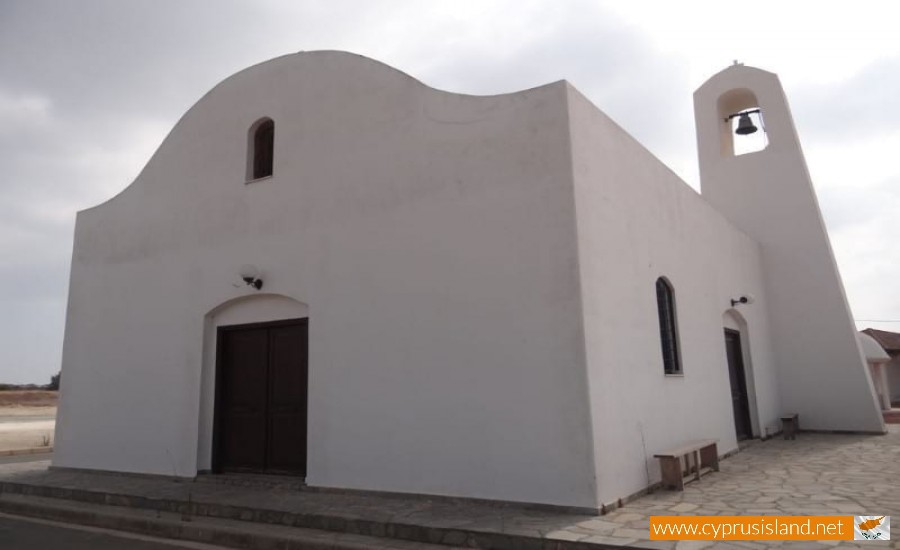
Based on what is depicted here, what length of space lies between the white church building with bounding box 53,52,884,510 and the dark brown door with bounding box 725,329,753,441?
63 mm

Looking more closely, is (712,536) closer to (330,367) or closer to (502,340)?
(502,340)

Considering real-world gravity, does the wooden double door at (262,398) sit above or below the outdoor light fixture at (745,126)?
below

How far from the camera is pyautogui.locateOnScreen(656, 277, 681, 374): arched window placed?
29.1 ft

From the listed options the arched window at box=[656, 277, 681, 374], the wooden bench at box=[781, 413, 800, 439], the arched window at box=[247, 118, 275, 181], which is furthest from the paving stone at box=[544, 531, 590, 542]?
the wooden bench at box=[781, 413, 800, 439]

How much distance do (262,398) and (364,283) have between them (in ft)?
8.23

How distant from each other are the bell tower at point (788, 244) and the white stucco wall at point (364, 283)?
9727mm

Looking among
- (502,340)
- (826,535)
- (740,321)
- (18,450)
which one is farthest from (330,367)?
(18,450)

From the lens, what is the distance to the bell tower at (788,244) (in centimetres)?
1352

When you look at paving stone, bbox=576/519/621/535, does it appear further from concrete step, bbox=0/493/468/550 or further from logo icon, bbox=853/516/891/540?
logo icon, bbox=853/516/891/540

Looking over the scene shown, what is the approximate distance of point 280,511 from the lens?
6.84 metres

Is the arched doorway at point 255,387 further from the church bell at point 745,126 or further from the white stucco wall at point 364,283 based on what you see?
the church bell at point 745,126

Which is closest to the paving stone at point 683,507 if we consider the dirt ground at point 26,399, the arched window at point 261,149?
the arched window at point 261,149

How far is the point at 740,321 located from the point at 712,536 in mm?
8134

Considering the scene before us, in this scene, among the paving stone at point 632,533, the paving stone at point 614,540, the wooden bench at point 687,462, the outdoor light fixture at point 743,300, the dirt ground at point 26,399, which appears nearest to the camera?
the paving stone at point 614,540
